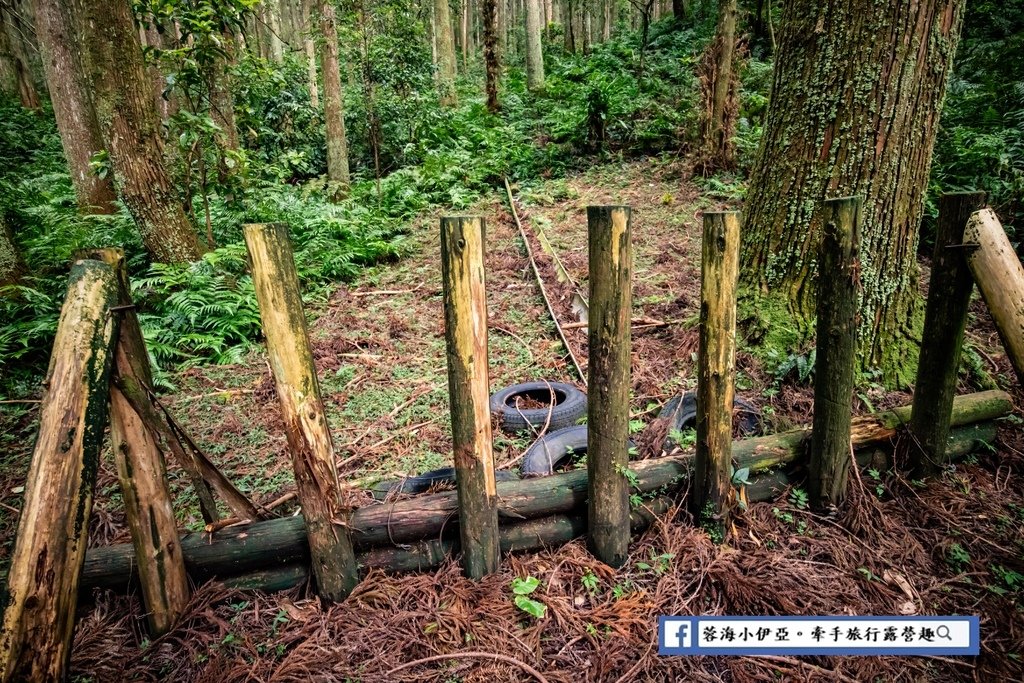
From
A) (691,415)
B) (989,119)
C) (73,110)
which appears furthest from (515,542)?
(73,110)

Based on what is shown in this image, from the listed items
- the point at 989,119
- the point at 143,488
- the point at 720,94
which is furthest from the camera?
the point at 720,94

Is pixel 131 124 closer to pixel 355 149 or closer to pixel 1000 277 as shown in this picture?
pixel 1000 277

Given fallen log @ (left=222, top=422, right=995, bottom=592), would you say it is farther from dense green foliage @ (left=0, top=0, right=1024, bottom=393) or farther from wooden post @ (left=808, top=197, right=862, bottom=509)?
dense green foliage @ (left=0, top=0, right=1024, bottom=393)

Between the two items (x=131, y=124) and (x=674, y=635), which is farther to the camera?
(x=131, y=124)

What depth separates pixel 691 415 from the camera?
357 centimetres

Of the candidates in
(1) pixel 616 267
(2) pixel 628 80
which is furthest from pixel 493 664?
(2) pixel 628 80

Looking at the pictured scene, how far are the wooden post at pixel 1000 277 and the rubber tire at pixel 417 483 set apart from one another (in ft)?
8.10

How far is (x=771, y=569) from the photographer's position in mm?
2564

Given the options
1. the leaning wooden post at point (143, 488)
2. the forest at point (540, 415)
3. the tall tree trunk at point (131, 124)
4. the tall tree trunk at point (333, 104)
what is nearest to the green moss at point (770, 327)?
the forest at point (540, 415)

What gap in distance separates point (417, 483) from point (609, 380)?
146cm

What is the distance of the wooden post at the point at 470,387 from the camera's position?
221cm

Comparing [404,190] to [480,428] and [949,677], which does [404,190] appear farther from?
[949,677]

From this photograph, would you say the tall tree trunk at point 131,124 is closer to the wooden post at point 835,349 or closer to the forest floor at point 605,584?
the forest floor at point 605,584

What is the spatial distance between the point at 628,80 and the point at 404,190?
317 inches
